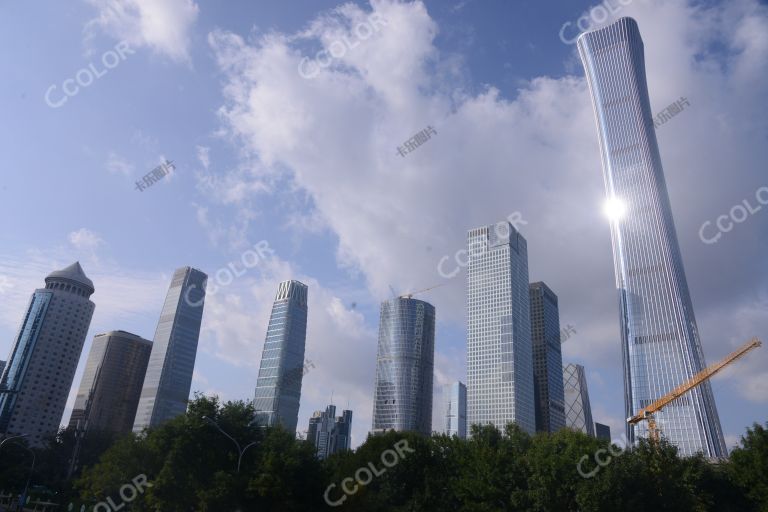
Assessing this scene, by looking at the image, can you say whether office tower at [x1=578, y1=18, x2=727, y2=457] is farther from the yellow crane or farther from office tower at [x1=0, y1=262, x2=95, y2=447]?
office tower at [x1=0, y1=262, x2=95, y2=447]

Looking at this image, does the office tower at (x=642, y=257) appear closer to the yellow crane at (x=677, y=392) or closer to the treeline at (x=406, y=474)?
the yellow crane at (x=677, y=392)

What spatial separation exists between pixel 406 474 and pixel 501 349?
139824 millimetres

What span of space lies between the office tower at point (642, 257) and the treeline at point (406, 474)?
68.5 meters

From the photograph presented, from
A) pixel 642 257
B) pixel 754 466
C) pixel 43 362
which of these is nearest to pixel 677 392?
pixel 642 257

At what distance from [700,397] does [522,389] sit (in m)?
72.6

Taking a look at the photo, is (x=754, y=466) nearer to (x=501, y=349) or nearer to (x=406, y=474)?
(x=406, y=474)

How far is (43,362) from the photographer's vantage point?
183875 mm

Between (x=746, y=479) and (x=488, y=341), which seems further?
(x=488, y=341)

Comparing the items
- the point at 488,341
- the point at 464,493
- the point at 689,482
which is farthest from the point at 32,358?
the point at 689,482

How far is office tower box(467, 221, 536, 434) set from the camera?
183625mm

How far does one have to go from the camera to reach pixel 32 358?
181625mm

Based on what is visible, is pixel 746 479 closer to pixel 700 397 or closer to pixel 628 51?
pixel 700 397

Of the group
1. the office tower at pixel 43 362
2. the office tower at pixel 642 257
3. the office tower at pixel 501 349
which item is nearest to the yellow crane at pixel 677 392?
the office tower at pixel 642 257

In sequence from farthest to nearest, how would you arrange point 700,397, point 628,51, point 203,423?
point 628,51 → point 700,397 → point 203,423
